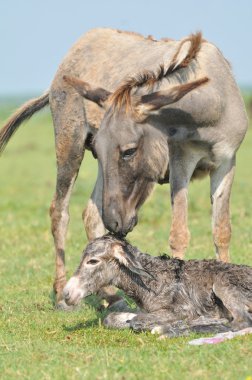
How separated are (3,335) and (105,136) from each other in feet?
6.09

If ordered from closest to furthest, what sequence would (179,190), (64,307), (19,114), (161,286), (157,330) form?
(157,330) < (161,286) < (64,307) < (179,190) < (19,114)

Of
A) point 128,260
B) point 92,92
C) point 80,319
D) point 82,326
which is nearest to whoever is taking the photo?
point 128,260

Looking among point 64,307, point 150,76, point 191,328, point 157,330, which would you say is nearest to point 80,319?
point 64,307

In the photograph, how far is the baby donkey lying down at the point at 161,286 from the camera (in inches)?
256

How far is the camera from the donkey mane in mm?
7129

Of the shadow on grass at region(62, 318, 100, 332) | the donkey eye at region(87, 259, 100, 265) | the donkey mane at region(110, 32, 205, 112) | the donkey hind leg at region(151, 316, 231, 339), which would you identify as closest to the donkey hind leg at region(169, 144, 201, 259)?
the donkey mane at region(110, 32, 205, 112)

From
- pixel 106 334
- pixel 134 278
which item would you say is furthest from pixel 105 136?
pixel 106 334

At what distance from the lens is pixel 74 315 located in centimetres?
→ 756

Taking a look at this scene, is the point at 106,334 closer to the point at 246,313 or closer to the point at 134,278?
the point at 134,278

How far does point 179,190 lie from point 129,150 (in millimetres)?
1119

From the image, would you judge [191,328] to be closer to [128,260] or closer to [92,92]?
[128,260]

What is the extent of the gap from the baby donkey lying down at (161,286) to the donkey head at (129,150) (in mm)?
294

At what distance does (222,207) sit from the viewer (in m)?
8.21

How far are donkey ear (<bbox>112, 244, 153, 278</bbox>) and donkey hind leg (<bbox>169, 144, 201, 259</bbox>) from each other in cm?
115
